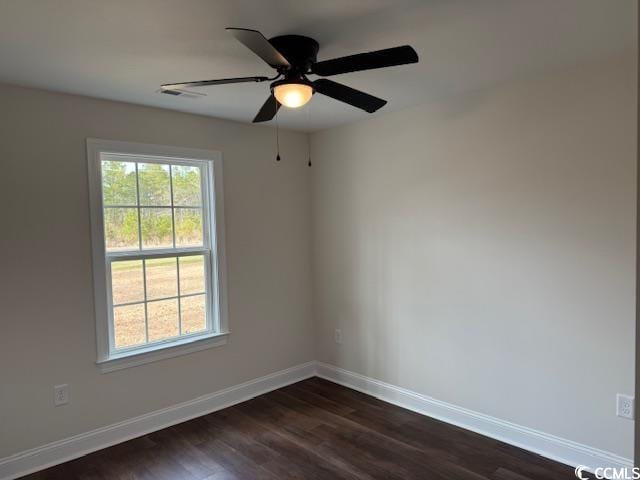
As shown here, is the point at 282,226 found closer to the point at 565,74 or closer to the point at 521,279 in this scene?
the point at 521,279

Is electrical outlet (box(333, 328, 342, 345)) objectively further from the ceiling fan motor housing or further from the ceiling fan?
the ceiling fan motor housing

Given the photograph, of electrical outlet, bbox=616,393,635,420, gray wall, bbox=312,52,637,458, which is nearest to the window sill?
gray wall, bbox=312,52,637,458

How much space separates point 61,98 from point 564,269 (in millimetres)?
3349

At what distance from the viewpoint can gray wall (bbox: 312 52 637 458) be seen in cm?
243

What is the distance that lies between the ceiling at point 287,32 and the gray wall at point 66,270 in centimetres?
30

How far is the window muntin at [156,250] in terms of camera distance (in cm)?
307

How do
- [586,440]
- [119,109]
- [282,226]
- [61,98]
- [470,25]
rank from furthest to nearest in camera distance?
1. [282,226]
2. [119,109]
3. [61,98]
4. [586,440]
5. [470,25]

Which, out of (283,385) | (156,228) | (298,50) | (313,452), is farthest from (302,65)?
(283,385)

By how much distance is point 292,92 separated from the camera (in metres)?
1.93

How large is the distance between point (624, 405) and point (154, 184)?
338cm

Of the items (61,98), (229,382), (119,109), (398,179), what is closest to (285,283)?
(229,382)

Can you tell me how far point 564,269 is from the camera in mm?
2602

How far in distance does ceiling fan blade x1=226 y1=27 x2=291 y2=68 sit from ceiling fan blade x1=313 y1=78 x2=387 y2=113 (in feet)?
0.98

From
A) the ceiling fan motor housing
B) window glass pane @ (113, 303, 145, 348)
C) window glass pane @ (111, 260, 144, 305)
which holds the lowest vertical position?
window glass pane @ (113, 303, 145, 348)
